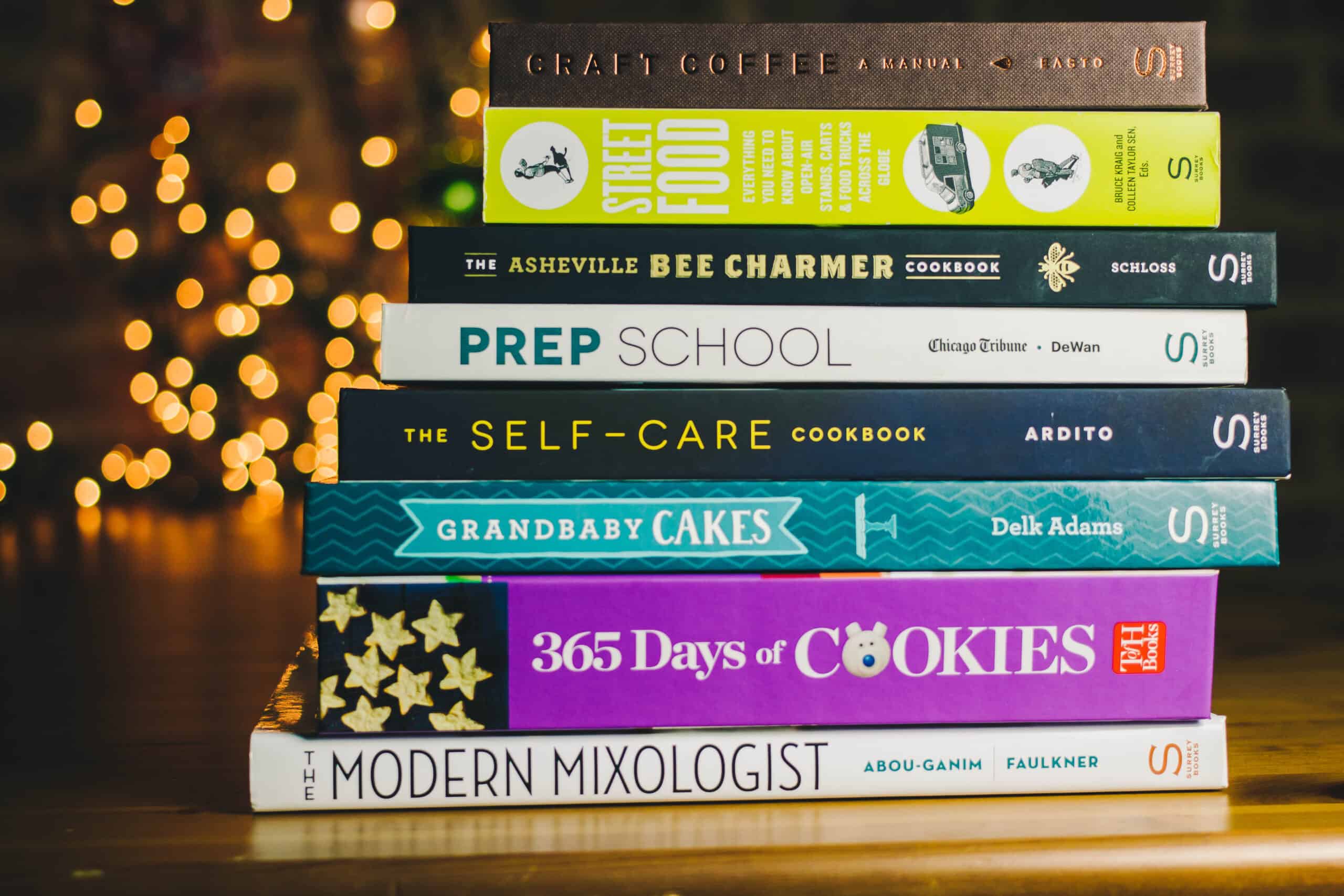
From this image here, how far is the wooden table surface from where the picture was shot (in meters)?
0.35

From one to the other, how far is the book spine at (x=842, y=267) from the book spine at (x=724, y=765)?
0.19m

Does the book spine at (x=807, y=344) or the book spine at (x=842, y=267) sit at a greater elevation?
the book spine at (x=842, y=267)

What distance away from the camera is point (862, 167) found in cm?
46

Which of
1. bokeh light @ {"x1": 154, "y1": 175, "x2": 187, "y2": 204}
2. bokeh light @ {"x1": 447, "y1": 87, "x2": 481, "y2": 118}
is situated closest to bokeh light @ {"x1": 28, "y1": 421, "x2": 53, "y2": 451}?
bokeh light @ {"x1": 154, "y1": 175, "x2": 187, "y2": 204}

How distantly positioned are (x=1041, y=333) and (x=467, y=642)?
0.28 m

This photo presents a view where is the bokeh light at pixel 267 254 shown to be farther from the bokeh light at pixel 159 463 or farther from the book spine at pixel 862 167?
the book spine at pixel 862 167

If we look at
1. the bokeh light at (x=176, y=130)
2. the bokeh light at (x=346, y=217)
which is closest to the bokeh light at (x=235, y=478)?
the bokeh light at (x=346, y=217)

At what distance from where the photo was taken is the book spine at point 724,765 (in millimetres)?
410

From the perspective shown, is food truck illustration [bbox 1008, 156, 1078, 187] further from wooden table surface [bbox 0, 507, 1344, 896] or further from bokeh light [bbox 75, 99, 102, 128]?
bokeh light [bbox 75, 99, 102, 128]

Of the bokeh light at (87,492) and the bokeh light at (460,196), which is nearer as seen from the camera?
the bokeh light at (460,196)

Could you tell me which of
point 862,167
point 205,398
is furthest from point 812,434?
point 205,398

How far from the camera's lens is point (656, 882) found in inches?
13.8

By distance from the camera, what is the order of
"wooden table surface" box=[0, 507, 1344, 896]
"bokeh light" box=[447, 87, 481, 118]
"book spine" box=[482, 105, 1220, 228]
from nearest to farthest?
"wooden table surface" box=[0, 507, 1344, 896], "book spine" box=[482, 105, 1220, 228], "bokeh light" box=[447, 87, 481, 118]

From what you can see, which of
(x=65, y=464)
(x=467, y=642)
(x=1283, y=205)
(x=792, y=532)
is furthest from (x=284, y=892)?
(x=65, y=464)
